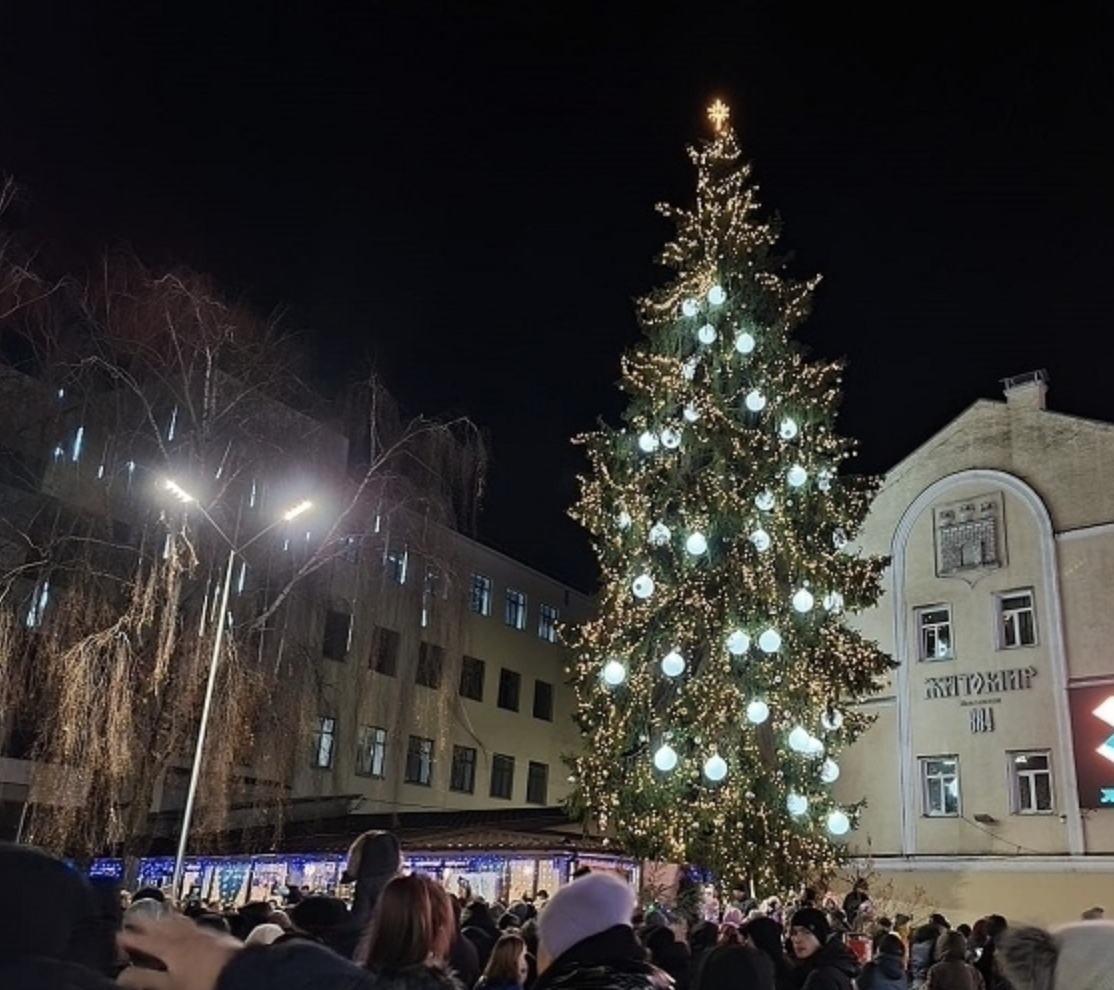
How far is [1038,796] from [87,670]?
20.1 metres

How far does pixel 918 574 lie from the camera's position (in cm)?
2788

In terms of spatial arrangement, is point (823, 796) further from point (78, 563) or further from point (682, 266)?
point (78, 563)

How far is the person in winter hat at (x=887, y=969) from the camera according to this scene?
8.06 m

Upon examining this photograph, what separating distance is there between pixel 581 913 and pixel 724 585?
1616cm

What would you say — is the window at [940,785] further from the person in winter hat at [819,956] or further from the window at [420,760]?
the person in winter hat at [819,956]

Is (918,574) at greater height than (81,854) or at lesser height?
greater

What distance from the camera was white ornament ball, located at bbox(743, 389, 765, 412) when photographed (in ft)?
67.8

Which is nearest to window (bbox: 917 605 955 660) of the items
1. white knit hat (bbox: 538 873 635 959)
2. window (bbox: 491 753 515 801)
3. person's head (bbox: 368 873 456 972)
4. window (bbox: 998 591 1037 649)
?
window (bbox: 998 591 1037 649)

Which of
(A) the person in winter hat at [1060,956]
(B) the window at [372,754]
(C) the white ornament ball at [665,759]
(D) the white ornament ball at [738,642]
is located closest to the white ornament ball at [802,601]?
(D) the white ornament ball at [738,642]

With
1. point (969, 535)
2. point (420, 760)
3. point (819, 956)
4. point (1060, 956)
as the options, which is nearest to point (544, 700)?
point (420, 760)

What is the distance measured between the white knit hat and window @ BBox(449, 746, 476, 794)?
117 feet

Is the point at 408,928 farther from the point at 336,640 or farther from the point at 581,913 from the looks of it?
the point at 336,640

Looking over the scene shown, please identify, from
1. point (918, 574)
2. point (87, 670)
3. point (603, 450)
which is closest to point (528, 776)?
point (918, 574)

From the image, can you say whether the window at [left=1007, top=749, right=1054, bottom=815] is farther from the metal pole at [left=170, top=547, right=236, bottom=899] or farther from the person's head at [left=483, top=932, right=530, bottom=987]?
the person's head at [left=483, top=932, right=530, bottom=987]
